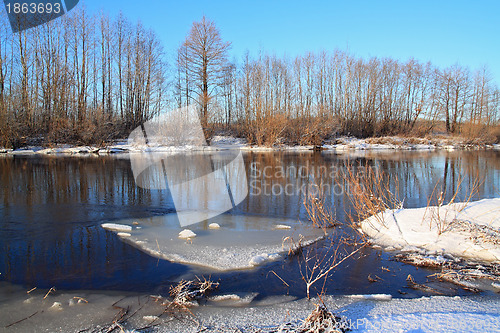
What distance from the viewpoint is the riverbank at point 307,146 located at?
24703 millimetres

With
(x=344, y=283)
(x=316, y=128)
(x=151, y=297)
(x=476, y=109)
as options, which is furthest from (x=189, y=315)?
(x=476, y=109)

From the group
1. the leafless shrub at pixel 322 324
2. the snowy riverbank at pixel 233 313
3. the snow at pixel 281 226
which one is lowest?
the snowy riverbank at pixel 233 313

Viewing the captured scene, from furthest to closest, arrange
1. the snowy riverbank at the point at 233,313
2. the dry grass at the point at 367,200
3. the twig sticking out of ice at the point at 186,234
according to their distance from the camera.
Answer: the dry grass at the point at 367,200
the twig sticking out of ice at the point at 186,234
the snowy riverbank at the point at 233,313

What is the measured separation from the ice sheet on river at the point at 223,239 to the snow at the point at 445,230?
107 cm

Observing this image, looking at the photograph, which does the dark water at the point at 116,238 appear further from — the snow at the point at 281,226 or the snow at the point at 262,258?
the snow at the point at 281,226

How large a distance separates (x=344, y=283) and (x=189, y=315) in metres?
1.84

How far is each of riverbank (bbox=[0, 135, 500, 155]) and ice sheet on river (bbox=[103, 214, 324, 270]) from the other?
20.5 meters

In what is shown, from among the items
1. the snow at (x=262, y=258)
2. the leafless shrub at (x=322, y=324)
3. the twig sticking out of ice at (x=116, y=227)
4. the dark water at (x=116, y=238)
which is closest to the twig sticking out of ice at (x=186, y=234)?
the dark water at (x=116, y=238)

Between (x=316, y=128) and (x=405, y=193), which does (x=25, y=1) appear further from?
(x=405, y=193)

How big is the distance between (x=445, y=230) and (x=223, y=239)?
3.42 meters

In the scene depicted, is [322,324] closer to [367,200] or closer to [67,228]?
[367,200]

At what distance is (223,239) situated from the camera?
211 inches

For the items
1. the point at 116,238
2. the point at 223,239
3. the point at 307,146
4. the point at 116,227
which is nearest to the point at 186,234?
the point at 223,239

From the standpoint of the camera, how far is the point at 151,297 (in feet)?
11.2
